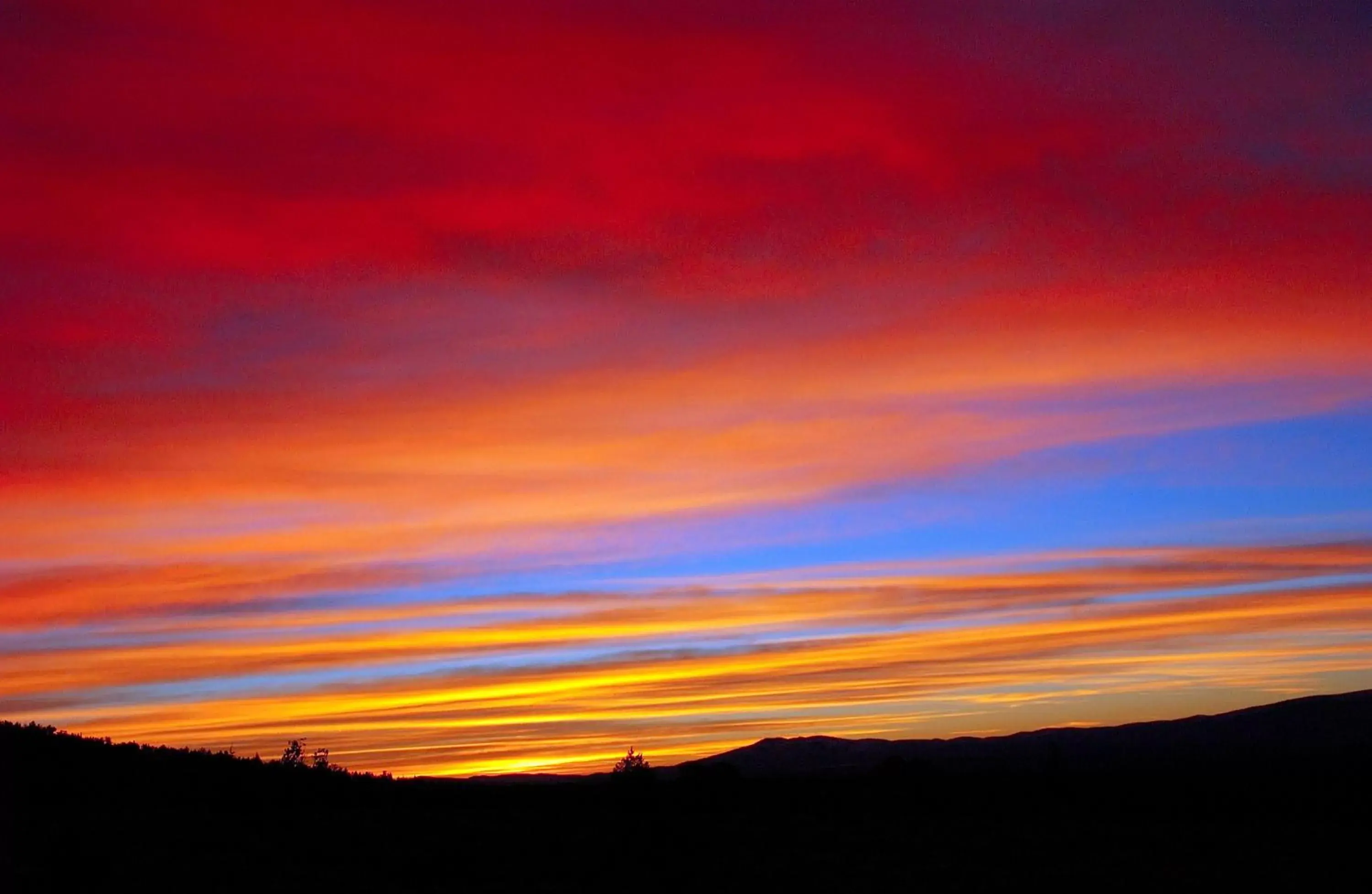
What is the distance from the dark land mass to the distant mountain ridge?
64013mm

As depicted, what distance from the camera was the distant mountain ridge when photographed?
108062 millimetres

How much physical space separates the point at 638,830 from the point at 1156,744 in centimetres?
12089

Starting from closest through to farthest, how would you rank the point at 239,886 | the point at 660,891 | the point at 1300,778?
the point at 239,886 → the point at 660,891 → the point at 1300,778

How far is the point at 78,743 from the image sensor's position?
29.4 metres

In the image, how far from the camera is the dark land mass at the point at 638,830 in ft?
68.8

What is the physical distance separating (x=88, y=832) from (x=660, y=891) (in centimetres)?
927

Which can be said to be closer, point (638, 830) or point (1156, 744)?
point (638, 830)

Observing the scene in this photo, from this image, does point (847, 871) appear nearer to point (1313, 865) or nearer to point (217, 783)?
point (1313, 865)

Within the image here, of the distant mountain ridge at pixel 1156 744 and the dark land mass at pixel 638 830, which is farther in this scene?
the distant mountain ridge at pixel 1156 744

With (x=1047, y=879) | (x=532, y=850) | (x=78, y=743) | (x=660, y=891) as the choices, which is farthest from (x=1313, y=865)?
(x=78, y=743)

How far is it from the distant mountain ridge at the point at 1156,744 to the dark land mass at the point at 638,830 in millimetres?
64013

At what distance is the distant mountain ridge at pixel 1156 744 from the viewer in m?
108

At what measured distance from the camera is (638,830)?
25.7 meters

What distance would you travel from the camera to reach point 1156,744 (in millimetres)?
133625
